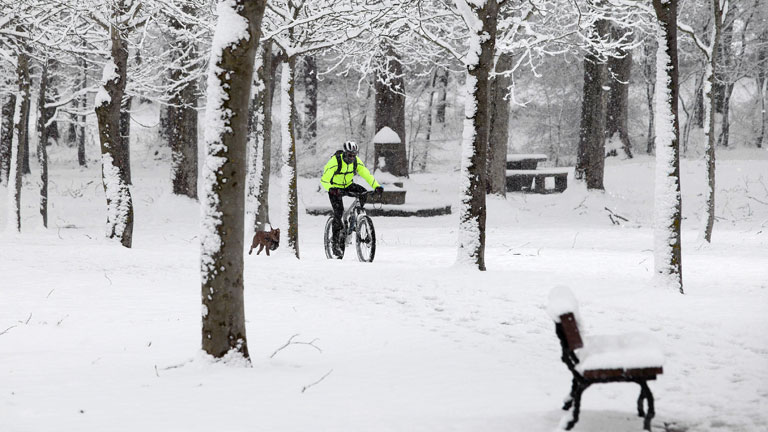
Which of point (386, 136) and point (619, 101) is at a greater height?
point (619, 101)

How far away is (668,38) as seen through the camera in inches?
349

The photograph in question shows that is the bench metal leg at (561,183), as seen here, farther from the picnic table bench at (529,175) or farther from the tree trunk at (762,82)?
the tree trunk at (762,82)

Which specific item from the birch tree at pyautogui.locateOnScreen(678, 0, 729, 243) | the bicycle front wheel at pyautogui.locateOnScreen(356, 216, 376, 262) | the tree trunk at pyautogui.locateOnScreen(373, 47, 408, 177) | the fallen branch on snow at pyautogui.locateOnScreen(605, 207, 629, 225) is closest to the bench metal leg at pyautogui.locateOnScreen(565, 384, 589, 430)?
the bicycle front wheel at pyautogui.locateOnScreen(356, 216, 376, 262)

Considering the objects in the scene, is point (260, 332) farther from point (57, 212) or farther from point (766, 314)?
point (57, 212)

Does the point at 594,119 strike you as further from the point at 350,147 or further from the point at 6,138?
the point at 6,138

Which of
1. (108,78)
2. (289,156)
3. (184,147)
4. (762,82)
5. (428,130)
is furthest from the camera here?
(762,82)

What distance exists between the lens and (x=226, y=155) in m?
5.39

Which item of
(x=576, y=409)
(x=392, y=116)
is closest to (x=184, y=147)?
(x=392, y=116)

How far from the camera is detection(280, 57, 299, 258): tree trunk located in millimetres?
13133

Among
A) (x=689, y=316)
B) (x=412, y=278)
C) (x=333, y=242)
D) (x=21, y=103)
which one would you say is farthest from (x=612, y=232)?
(x=21, y=103)

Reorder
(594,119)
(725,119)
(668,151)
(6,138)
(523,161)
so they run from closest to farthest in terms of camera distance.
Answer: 1. (668,151)
2. (594,119)
3. (523,161)
4. (6,138)
5. (725,119)

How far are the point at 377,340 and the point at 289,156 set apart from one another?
668 cm

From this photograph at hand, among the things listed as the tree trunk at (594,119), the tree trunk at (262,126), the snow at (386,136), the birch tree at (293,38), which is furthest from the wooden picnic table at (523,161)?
the birch tree at (293,38)

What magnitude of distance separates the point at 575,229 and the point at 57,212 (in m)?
15.6
